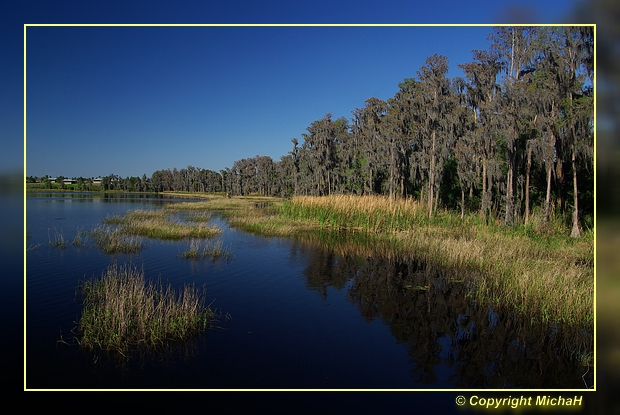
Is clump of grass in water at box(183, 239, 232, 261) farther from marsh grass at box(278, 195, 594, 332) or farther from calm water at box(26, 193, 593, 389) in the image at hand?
marsh grass at box(278, 195, 594, 332)

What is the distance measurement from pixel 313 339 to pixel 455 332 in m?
2.92

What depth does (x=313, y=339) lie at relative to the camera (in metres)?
7.72

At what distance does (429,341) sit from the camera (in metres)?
7.61

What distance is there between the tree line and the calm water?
10.4 metres

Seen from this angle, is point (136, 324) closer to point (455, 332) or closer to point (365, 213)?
point (455, 332)

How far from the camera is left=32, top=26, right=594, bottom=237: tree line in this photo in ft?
55.0

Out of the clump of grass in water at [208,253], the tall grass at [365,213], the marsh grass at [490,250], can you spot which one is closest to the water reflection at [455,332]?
the marsh grass at [490,250]

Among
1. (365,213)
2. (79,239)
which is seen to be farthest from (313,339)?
(365,213)

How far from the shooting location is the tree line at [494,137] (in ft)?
55.0

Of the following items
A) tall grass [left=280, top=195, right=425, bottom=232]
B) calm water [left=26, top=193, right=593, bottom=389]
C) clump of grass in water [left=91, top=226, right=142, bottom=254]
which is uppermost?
tall grass [left=280, top=195, right=425, bottom=232]

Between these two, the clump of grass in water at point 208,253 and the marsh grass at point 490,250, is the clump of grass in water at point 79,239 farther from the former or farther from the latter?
the marsh grass at point 490,250

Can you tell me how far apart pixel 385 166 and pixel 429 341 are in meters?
32.0

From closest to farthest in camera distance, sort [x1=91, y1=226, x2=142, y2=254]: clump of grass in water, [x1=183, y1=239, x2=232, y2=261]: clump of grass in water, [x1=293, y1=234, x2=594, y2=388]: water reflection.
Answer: [x1=293, y1=234, x2=594, y2=388]: water reflection
[x1=183, y1=239, x2=232, y2=261]: clump of grass in water
[x1=91, y1=226, x2=142, y2=254]: clump of grass in water

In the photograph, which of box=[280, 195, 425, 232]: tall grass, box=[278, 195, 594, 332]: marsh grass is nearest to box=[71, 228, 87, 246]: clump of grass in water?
box=[278, 195, 594, 332]: marsh grass
